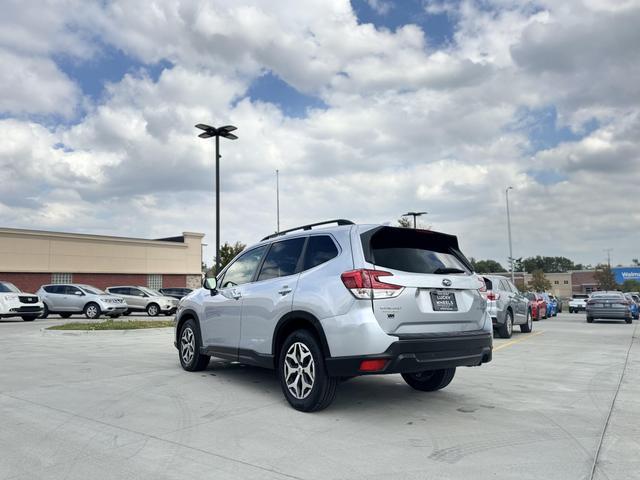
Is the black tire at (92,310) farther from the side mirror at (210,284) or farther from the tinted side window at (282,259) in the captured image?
the tinted side window at (282,259)

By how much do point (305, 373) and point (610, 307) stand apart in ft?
74.2

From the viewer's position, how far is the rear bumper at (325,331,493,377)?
4.95 m

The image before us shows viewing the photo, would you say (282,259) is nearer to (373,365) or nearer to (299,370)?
(299,370)

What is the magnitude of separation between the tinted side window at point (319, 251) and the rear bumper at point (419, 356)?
1.12 m

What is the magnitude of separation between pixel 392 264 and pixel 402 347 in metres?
0.84

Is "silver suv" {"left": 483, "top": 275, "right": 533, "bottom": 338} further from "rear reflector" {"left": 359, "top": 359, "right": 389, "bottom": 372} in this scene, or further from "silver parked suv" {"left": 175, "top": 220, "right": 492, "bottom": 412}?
"rear reflector" {"left": 359, "top": 359, "right": 389, "bottom": 372}

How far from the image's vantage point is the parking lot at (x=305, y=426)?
157 inches

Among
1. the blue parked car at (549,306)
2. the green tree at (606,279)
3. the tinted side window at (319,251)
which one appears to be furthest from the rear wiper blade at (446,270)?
the green tree at (606,279)

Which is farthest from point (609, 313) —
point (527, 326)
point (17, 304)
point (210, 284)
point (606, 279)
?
point (606, 279)

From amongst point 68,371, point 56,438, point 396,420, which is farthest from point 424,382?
point 68,371

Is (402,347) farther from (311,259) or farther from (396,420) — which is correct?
(311,259)

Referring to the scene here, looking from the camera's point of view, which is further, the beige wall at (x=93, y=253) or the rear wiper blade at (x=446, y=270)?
the beige wall at (x=93, y=253)

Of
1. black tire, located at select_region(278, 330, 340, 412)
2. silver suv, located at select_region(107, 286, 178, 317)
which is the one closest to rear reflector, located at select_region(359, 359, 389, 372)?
black tire, located at select_region(278, 330, 340, 412)

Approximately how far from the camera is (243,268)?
7.23 meters
